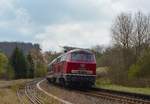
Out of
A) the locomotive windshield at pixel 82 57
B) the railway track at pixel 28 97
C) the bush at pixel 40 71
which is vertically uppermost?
the bush at pixel 40 71

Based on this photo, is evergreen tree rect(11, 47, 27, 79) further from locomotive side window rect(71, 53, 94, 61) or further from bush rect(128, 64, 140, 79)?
locomotive side window rect(71, 53, 94, 61)

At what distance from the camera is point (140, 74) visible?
51406 millimetres

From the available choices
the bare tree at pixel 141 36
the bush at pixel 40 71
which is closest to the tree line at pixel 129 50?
the bare tree at pixel 141 36

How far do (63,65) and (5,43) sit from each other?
12796cm

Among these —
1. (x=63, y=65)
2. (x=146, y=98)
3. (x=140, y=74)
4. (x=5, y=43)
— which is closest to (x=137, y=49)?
(x=140, y=74)

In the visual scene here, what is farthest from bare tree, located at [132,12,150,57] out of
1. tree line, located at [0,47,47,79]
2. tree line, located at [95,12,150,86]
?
tree line, located at [0,47,47,79]

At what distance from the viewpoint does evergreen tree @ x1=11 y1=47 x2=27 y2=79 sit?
316 ft

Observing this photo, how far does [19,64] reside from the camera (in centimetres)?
9700

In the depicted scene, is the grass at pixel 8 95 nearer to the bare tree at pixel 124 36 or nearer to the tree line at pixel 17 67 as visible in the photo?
the bare tree at pixel 124 36

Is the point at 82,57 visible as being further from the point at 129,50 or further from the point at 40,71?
the point at 40,71

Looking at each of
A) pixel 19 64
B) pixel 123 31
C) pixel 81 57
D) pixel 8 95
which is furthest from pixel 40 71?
pixel 8 95

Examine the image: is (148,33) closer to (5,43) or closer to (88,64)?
(88,64)

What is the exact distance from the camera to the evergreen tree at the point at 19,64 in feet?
316

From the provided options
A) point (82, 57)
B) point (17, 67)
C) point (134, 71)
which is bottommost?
point (134, 71)
